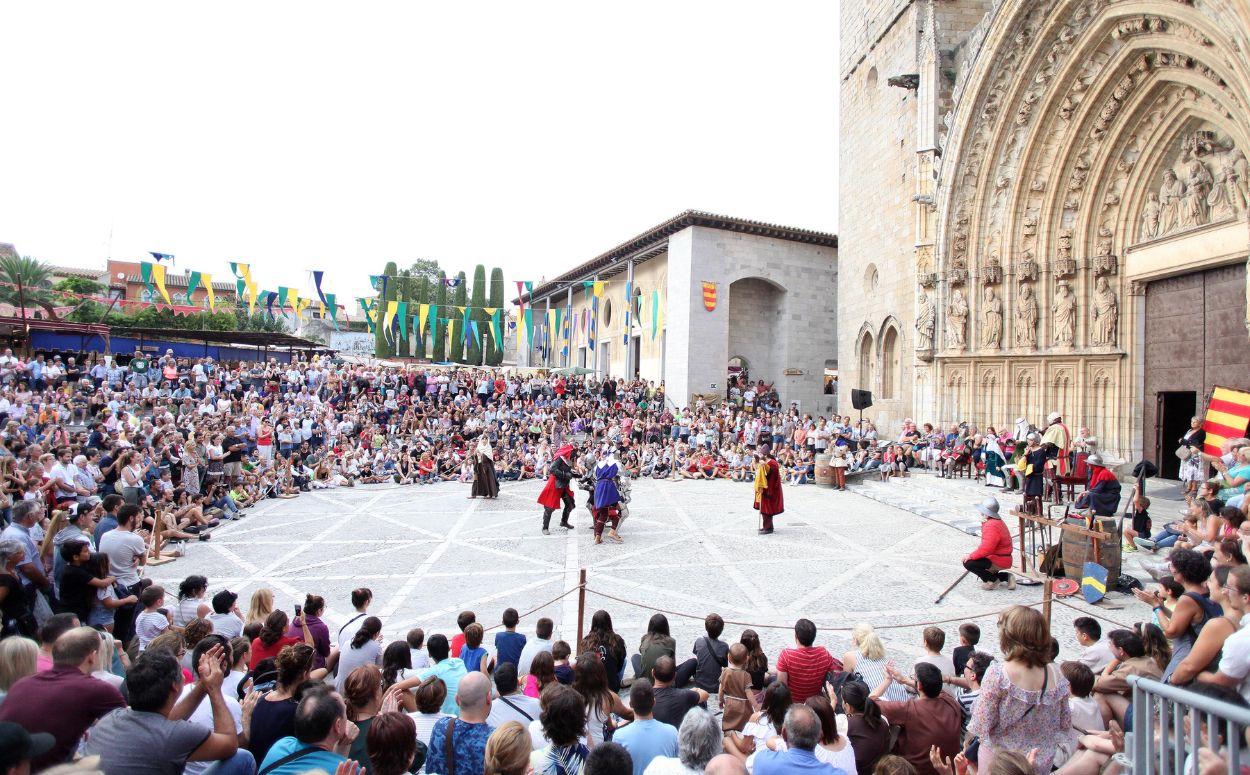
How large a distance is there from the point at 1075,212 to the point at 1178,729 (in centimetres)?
1556

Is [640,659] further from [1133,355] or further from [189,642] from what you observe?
[1133,355]

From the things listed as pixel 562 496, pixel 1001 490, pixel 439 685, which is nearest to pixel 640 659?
pixel 439 685

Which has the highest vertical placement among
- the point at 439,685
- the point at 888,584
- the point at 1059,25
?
the point at 1059,25

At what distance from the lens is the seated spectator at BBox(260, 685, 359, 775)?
280 cm

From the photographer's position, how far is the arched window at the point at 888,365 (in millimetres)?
21375

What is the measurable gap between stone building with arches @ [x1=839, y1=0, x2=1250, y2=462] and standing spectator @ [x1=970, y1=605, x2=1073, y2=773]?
10359mm

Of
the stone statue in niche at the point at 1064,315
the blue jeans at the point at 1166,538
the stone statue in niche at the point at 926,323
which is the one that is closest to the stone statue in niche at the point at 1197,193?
the stone statue in niche at the point at 1064,315

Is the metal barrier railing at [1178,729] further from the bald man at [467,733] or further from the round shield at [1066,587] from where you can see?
the round shield at [1066,587]

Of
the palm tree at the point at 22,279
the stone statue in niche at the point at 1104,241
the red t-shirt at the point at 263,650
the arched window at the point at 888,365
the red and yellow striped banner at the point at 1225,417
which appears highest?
the palm tree at the point at 22,279

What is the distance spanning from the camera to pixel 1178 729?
2680 millimetres

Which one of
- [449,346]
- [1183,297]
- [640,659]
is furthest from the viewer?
[449,346]

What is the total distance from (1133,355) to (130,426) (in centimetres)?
2195

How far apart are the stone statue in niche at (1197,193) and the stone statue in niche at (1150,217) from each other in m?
0.68

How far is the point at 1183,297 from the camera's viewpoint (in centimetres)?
1305
